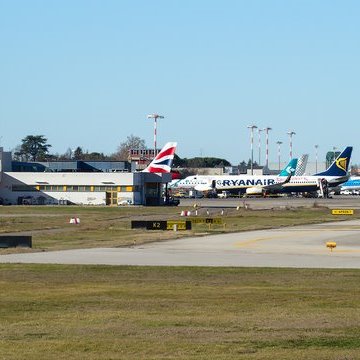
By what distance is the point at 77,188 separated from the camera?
129 meters

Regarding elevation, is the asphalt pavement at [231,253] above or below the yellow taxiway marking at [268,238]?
below

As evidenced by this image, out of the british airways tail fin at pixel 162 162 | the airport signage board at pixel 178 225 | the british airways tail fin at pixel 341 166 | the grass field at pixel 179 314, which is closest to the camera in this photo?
the grass field at pixel 179 314

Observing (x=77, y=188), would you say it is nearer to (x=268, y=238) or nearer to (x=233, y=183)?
(x=233, y=183)

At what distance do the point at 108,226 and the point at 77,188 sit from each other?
177 feet

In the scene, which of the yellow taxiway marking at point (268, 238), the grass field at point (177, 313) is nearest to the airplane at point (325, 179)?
the yellow taxiway marking at point (268, 238)

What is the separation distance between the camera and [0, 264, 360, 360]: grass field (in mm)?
17969

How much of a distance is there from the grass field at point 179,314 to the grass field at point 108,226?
18.0 meters

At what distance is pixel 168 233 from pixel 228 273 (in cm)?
2989

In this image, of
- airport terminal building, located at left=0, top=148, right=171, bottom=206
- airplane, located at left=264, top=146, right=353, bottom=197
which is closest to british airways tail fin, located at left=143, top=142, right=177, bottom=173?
airport terminal building, located at left=0, top=148, right=171, bottom=206

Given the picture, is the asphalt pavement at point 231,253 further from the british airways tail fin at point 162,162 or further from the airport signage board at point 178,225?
the british airways tail fin at point 162,162

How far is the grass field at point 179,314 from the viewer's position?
17969mm

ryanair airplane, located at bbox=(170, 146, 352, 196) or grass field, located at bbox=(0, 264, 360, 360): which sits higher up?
ryanair airplane, located at bbox=(170, 146, 352, 196)

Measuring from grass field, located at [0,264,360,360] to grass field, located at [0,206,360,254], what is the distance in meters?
18.0

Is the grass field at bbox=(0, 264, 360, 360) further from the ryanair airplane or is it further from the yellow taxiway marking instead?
the ryanair airplane
